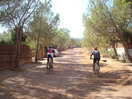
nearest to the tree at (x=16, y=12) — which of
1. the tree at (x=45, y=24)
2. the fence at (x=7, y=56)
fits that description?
the fence at (x=7, y=56)

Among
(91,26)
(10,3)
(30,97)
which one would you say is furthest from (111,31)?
(30,97)

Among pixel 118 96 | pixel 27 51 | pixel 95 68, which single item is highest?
pixel 27 51

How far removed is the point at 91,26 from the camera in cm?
1580

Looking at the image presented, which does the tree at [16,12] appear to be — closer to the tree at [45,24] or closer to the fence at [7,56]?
the fence at [7,56]

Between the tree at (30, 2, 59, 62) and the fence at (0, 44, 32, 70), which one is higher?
the tree at (30, 2, 59, 62)

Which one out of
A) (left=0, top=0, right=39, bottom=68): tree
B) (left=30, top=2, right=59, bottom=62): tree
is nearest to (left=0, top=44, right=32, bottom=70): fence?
(left=0, top=0, right=39, bottom=68): tree

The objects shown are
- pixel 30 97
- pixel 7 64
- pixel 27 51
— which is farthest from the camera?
pixel 27 51

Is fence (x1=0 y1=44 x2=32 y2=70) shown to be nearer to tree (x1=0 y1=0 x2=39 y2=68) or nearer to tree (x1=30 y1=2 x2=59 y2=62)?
tree (x1=0 y1=0 x2=39 y2=68)

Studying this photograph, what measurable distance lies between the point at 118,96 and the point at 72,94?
166 centimetres

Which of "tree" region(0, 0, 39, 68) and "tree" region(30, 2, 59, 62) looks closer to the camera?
"tree" region(0, 0, 39, 68)

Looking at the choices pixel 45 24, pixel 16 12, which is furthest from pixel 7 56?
pixel 45 24

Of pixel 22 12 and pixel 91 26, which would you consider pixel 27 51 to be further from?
pixel 91 26

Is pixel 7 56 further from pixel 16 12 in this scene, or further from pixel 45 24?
pixel 45 24

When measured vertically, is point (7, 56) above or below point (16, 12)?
below
